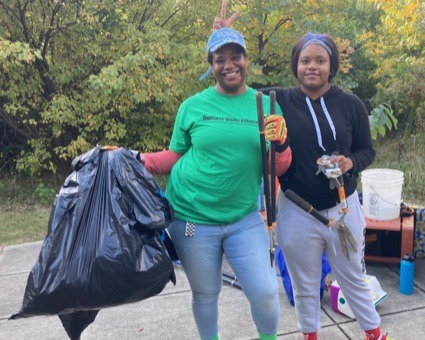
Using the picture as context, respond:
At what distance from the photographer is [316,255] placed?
244cm

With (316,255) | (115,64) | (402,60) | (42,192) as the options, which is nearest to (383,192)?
(316,255)

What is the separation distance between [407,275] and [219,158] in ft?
6.55

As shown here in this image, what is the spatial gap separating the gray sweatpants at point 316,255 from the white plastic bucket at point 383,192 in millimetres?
1308

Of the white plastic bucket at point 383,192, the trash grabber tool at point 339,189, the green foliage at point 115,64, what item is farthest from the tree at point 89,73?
the trash grabber tool at point 339,189

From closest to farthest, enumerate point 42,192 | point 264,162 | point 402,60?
point 264,162, point 42,192, point 402,60

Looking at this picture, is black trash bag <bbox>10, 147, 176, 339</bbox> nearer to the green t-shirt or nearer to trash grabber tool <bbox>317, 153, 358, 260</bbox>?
the green t-shirt

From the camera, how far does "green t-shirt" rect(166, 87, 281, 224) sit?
2.16 metres

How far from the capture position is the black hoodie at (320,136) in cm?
227

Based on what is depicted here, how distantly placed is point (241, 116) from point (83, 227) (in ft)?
2.83

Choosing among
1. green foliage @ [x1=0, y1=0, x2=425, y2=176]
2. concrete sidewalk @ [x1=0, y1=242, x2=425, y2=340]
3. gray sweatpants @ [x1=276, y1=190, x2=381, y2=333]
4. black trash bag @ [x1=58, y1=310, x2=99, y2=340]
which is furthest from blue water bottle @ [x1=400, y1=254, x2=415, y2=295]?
green foliage @ [x1=0, y1=0, x2=425, y2=176]

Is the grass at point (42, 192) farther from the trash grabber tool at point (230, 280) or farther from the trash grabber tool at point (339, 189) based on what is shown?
the trash grabber tool at point (339, 189)

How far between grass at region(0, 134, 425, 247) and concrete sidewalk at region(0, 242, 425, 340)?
165 centimetres

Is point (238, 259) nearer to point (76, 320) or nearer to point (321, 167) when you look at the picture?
point (321, 167)

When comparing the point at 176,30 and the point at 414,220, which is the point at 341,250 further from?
the point at 176,30
